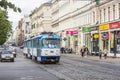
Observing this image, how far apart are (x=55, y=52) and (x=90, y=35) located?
109 ft

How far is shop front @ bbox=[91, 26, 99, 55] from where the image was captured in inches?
2815

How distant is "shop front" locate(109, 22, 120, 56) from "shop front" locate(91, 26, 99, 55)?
7.45 m

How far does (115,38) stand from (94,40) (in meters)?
11.6

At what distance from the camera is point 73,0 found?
303 feet

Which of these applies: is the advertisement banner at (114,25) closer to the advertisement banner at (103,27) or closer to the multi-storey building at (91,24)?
the multi-storey building at (91,24)

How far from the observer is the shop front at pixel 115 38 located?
6135 centimetres

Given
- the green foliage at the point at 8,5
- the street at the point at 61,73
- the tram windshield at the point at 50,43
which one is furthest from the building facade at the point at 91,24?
the green foliage at the point at 8,5

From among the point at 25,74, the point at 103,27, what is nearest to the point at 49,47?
the point at 25,74

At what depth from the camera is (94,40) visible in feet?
242

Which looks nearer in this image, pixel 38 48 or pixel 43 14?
pixel 38 48

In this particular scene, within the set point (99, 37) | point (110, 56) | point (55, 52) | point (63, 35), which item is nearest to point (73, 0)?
point (63, 35)

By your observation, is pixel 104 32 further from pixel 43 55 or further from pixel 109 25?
pixel 43 55

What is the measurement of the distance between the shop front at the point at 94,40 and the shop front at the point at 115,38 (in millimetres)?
7450

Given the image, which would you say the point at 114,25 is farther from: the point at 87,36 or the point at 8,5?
Answer: the point at 8,5
